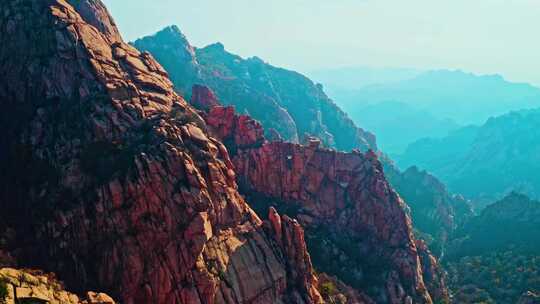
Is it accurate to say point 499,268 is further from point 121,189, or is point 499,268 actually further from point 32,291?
point 32,291

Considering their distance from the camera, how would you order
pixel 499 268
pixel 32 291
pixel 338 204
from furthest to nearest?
pixel 499 268
pixel 338 204
pixel 32 291

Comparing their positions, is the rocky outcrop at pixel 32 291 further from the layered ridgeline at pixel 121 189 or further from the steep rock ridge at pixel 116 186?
the layered ridgeline at pixel 121 189

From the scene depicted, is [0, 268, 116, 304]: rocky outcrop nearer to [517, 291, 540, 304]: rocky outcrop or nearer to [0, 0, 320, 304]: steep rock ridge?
[0, 0, 320, 304]: steep rock ridge

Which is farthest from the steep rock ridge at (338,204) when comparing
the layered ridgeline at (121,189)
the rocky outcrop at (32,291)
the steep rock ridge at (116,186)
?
the rocky outcrop at (32,291)

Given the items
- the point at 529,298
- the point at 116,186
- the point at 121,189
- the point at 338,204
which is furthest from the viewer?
the point at 338,204

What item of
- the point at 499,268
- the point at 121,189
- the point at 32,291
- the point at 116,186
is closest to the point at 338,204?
the point at 499,268

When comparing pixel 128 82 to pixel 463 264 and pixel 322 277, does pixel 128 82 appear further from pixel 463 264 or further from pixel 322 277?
pixel 463 264
